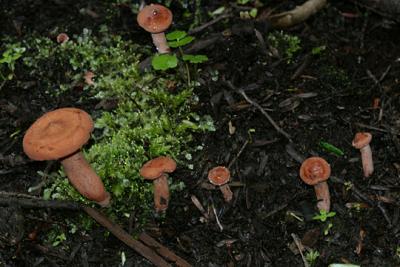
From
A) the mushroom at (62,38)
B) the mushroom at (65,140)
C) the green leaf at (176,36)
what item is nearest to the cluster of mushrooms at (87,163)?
the mushroom at (65,140)

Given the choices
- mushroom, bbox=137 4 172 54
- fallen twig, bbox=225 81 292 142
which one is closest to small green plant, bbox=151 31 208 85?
mushroom, bbox=137 4 172 54

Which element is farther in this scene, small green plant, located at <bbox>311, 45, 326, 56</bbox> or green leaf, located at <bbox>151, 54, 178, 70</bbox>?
small green plant, located at <bbox>311, 45, 326, 56</bbox>

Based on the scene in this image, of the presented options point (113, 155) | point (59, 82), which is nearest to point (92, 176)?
point (113, 155)

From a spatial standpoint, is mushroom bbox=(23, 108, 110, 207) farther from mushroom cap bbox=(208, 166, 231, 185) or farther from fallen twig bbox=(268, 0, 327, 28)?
fallen twig bbox=(268, 0, 327, 28)

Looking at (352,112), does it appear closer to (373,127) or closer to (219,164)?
(373,127)

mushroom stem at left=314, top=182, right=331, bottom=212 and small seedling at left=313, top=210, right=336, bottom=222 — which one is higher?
mushroom stem at left=314, top=182, right=331, bottom=212
